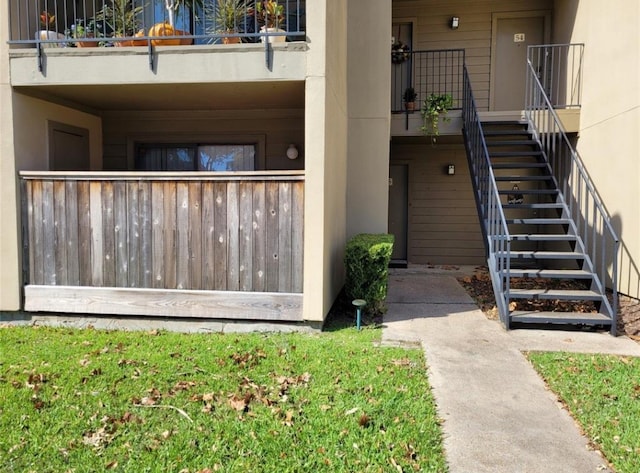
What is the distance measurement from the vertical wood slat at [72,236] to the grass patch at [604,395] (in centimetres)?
491

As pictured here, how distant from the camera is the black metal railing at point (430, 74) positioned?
9420 millimetres

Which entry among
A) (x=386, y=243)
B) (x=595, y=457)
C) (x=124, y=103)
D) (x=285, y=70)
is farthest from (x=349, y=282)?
(x=124, y=103)

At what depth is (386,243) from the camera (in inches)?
213

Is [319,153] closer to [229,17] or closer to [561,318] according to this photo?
[229,17]

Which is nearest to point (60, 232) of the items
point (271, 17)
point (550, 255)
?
point (271, 17)

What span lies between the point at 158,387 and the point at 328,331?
2.10m

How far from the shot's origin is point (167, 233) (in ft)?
16.7

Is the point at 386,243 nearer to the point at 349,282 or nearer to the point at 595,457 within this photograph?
the point at 349,282

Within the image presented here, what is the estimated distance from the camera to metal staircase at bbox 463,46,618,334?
209 inches

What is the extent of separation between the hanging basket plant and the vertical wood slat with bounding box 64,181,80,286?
6.71m

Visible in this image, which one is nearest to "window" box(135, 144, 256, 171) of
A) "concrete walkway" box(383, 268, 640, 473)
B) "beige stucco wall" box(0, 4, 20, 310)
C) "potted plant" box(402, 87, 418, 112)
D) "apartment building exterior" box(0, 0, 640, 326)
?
"apartment building exterior" box(0, 0, 640, 326)

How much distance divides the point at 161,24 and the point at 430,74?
6.13 meters

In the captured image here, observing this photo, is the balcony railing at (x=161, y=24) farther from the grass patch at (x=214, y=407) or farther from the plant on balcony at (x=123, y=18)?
the grass patch at (x=214, y=407)

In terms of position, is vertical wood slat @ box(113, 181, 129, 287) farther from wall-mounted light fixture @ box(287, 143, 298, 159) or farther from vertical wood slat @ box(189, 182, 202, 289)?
wall-mounted light fixture @ box(287, 143, 298, 159)
